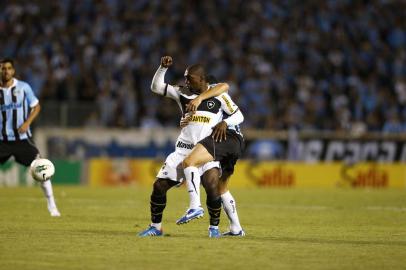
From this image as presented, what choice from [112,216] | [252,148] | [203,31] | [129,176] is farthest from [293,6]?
[112,216]

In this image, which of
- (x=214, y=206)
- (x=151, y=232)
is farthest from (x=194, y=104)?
(x=151, y=232)

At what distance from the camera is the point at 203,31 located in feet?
95.5

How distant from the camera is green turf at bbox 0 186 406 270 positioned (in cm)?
951

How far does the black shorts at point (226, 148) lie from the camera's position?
11.8 metres

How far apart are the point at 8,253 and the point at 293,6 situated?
22154 millimetres

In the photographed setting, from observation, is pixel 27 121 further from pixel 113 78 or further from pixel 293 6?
pixel 293 6

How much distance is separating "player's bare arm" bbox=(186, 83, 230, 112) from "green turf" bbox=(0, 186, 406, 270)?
1.59 meters

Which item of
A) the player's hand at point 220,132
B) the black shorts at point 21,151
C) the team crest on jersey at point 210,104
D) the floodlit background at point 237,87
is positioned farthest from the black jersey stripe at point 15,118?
the floodlit background at point 237,87

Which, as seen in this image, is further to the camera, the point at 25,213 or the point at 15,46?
the point at 15,46

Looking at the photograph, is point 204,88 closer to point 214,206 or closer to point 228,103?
point 228,103

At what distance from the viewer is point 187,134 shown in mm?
12148

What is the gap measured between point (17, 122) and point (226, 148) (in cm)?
501

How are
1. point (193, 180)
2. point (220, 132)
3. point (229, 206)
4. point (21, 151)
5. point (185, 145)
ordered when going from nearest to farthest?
1. point (193, 180)
2. point (220, 132)
3. point (229, 206)
4. point (185, 145)
5. point (21, 151)

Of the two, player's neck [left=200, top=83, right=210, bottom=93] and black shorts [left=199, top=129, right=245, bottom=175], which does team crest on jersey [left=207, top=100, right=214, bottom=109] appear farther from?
black shorts [left=199, top=129, right=245, bottom=175]
